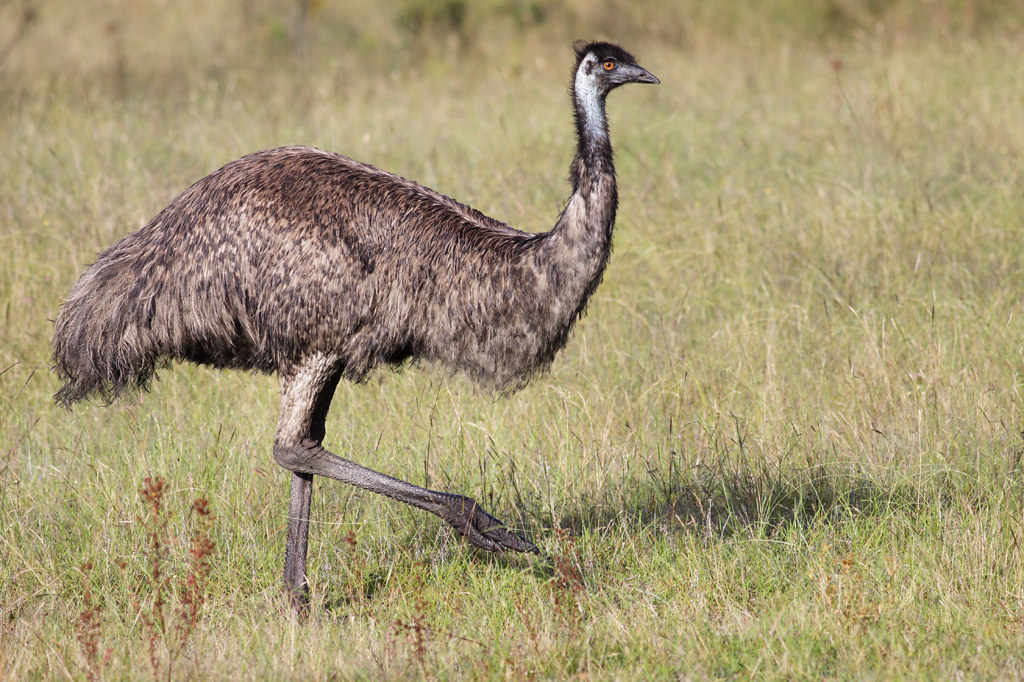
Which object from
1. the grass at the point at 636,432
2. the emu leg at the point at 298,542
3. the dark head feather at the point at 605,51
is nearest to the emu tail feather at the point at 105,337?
the grass at the point at 636,432

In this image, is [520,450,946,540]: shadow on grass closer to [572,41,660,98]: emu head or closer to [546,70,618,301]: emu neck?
[546,70,618,301]: emu neck

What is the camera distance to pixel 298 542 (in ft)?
13.6

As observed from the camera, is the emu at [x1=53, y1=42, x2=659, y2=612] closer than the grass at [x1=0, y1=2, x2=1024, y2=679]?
No

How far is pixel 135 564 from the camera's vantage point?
14.1ft

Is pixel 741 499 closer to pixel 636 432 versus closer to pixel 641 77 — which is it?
pixel 636 432

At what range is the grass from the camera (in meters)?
3.73

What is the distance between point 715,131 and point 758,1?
5.43 meters

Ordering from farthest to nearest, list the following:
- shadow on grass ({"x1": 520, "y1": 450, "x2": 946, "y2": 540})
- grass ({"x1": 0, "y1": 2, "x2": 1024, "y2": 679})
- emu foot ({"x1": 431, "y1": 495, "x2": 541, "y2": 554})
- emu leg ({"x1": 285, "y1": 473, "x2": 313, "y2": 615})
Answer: shadow on grass ({"x1": 520, "y1": 450, "x2": 946, "y2": 540})
emu leg ({"x1": 285, "y1": 473, "x2": 313, "y2": 615})
emu foot ({"x1": 431, "y1": 495, "x2": 541, "y2": 554})
grass ({"x1": 0, "y1": 2, "x2": 1024, "y2": 679})

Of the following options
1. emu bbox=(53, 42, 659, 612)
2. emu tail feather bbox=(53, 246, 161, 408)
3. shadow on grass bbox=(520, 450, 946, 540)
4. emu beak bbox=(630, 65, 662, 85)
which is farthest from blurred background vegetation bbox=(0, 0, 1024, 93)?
emu bbox=(53, 42, 659, 612)

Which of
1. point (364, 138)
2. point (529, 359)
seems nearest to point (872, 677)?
point (529, 359)

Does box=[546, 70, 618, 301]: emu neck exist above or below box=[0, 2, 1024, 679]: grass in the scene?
above

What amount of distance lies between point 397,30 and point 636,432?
922cm

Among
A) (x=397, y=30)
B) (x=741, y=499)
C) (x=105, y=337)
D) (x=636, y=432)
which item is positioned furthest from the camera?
(x=397, y=30)

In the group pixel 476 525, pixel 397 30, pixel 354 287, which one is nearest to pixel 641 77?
pixel 354 287
